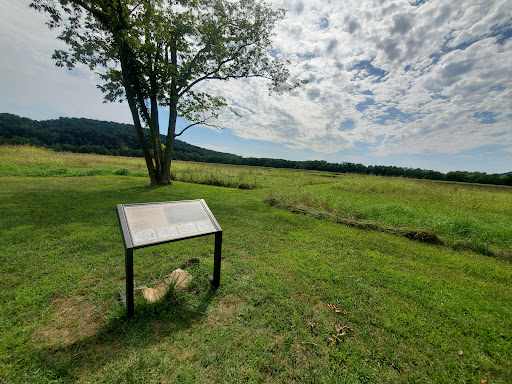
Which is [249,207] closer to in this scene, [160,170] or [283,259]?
[283,259]

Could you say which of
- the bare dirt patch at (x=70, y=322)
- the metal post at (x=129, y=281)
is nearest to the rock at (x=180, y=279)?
the metal post at (x=129, y=281)

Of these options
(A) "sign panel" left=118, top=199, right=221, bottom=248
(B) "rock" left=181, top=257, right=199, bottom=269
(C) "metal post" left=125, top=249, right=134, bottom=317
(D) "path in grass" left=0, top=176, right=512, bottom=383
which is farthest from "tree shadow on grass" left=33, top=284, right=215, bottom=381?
(A) "sign panel" left=118, top=199, right=221, bottom=248

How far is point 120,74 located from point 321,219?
44.6 feet

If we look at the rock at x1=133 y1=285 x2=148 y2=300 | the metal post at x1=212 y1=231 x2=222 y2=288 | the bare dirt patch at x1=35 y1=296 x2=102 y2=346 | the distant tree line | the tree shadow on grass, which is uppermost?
the distant tree line

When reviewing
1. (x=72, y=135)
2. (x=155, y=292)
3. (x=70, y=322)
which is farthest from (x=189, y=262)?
(x=72, y=135)

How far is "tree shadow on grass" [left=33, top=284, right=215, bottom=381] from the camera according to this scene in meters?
1.95

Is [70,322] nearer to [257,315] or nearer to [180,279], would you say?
[180,279]

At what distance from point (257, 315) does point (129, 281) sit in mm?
1743

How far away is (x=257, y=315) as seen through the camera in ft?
9.07

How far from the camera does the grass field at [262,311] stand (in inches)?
80.2

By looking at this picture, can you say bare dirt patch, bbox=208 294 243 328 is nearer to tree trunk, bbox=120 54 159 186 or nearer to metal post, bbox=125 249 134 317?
metal post, bbox=125 249 134 317

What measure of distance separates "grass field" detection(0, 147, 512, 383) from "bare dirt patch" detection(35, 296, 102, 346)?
0.7 inches

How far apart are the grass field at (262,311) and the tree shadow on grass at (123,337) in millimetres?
14

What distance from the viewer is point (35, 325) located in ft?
7.77
